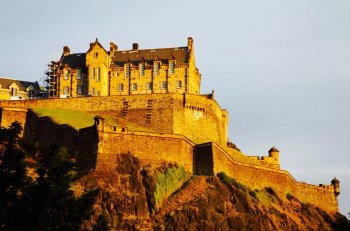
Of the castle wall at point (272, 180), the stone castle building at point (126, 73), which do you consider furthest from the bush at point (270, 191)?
the stone castle building at point (126, 73)


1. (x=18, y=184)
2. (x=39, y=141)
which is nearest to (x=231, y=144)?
(x=39, y=141)

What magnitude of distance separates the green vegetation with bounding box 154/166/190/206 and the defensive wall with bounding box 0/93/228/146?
33.7 ft

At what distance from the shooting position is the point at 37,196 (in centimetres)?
3588

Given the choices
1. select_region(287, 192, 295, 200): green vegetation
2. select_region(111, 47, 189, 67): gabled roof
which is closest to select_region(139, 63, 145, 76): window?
select_region(111, 47, 189, 67): gabled roof

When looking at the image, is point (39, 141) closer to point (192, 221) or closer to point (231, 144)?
point (192, 221)

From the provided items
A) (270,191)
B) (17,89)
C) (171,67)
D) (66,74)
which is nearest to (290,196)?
(270,191)

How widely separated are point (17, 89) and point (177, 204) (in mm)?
34113

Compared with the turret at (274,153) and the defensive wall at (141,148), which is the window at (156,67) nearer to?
the defensive wall at (141,148)

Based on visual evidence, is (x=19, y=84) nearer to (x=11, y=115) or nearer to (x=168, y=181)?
(x=11, y=115)

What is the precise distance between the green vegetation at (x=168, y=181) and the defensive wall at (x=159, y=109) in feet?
33.7

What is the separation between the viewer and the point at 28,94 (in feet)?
306

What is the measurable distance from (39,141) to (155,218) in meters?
16.2

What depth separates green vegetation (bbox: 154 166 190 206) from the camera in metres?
66.8

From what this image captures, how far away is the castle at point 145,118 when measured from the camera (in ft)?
228
